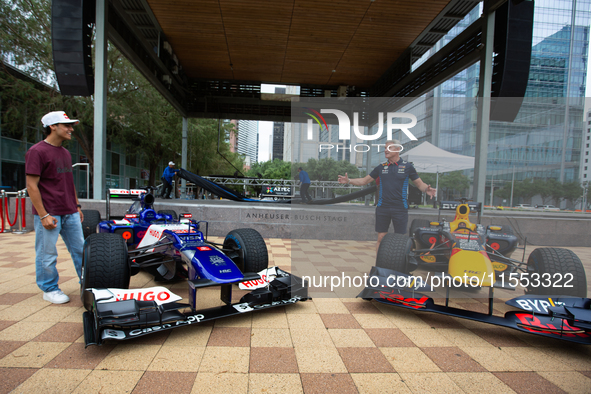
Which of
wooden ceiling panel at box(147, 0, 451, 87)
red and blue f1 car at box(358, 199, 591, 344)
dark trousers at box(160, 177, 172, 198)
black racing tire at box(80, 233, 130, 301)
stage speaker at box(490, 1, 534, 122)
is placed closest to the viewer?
red and blue f1 car at box(358, 199, 591, 344)

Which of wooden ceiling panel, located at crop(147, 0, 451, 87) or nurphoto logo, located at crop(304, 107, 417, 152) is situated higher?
wooden ceiling panel, located at crop(147, 0, 451, 87)

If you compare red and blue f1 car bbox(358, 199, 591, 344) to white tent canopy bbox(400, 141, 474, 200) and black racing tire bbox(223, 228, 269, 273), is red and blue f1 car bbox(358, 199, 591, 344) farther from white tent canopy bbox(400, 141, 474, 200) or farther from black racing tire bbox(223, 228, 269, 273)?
black racing tire bbox(223, 228, 269, 273)

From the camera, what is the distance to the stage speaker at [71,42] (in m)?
6.02

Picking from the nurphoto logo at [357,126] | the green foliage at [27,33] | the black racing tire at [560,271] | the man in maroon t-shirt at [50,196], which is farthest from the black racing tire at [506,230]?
the green foliage at [27,33]

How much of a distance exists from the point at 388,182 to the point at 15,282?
4553 mm

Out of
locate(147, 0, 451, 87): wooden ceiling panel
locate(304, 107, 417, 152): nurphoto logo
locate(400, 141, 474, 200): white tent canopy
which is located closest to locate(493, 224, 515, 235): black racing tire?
locate(400, 141, 474, 200): white tent canopy

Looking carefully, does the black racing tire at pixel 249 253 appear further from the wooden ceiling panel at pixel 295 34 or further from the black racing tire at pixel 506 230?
the wooden ceiling panel at pixel 295 34

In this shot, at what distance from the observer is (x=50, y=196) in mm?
3059

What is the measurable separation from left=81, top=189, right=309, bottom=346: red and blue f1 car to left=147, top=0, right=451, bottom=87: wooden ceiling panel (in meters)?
7.06

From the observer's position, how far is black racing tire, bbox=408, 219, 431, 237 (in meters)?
3.16

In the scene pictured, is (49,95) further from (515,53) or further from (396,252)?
(515,53)

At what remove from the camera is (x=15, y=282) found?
366 cm

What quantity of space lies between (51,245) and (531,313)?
454cm

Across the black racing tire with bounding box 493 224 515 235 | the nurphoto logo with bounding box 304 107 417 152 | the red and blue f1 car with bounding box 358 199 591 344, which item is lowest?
the red and blue f1 car with bounding box 358 199 591 344
